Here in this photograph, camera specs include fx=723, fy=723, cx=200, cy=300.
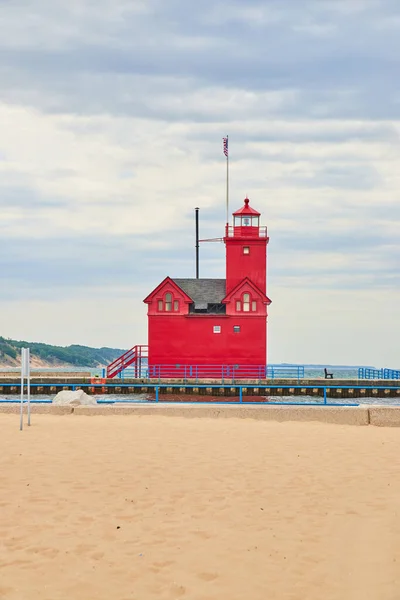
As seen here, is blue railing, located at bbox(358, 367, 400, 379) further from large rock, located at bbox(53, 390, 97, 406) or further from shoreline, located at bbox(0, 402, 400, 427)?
large rock, located at bbox(53, 390, 97, 406)

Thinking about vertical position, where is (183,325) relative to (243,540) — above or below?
above

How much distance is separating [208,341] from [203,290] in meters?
4.74

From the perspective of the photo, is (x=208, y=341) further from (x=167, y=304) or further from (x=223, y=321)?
(x=167, y=304)

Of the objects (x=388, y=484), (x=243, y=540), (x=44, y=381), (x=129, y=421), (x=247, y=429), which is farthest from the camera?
(x=44, y=381)

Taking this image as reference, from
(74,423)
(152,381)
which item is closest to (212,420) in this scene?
(74,423)

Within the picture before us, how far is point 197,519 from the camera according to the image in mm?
9234

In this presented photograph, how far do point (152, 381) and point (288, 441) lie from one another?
34197 millimetres

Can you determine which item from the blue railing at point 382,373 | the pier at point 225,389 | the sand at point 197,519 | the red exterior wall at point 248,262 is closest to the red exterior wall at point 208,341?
the pier at point 225,389

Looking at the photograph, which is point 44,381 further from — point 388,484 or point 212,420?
point 388,484

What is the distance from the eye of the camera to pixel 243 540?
838 centimetres

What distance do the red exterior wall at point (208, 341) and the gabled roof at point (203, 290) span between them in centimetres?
187

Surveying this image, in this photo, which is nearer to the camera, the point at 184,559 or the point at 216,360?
the point at 184,559

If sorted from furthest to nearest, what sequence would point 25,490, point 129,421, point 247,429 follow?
1. point 129,421
2. point 247,429
3. point 25,490

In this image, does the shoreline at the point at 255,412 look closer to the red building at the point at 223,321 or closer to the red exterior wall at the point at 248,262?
the red building at the point at 223,321
